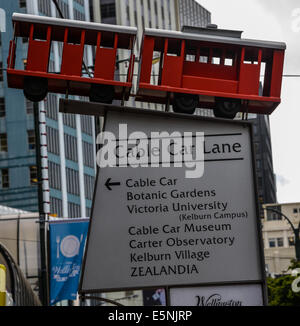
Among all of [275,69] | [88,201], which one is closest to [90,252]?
[275,69]

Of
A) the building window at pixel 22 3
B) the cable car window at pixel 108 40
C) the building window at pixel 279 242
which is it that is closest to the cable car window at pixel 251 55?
the cable car window at pixel 108 40

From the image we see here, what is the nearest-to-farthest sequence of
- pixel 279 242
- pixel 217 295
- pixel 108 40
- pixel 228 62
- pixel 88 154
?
pixel 217 295
pixel 108 40
pixel 228 62
pixel 88 154
pixel 279 242

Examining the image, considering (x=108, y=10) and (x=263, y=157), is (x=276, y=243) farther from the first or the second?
(x=108, y=10)

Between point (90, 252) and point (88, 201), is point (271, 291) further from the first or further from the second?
point (88, 201)

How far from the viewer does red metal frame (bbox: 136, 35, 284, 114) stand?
991 cm

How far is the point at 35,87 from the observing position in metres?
9.89

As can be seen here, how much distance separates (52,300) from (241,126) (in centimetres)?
1934

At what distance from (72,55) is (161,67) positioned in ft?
5.72

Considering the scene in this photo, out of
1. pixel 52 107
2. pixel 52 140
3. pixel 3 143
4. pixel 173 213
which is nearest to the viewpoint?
pixel 173 213

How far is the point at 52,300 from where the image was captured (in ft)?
85.0

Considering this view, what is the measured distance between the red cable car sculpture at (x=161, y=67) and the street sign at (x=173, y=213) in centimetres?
116

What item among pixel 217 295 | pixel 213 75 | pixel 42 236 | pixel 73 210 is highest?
pixel 73 210

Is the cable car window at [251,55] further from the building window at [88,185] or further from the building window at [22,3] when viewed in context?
the building window at [88,185]

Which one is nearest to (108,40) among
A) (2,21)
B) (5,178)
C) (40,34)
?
(40,34)
